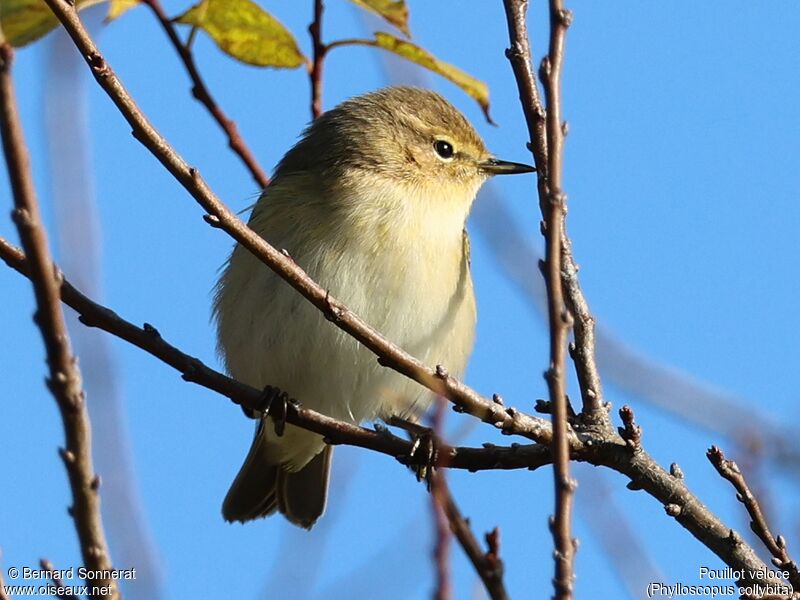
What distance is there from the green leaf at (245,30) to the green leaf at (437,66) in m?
0.39

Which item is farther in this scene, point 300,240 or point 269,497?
point 269,497

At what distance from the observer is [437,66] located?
4512 millimetres

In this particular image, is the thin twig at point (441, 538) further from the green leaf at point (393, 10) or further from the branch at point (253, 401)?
the green leaf at point (393, 10)

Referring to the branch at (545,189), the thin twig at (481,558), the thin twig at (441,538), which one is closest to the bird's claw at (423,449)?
the branch at (545,189)

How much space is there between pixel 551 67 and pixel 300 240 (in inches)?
115

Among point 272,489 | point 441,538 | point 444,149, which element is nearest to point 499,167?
point 444,149

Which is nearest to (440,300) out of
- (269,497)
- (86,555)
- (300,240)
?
(300,240)

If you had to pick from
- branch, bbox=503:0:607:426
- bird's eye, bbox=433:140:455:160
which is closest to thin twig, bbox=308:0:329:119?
branch, bbox=503:0:607:426

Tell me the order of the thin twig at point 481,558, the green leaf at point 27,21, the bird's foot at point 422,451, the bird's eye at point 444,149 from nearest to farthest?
the thin twig at point 481,558 → the green leaf at point 27,21 → the bird's foot at point 422,451 → the bird's eye at point 444,149

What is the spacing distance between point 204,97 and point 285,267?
1627mm

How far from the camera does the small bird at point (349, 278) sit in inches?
214

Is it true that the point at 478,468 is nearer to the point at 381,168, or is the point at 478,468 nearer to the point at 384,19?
the point at 384,19

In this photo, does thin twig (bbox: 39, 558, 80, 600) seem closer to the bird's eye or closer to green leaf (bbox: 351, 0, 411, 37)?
green leaf (bbox: 351, 0, 411, 37)

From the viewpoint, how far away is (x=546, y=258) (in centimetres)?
241
